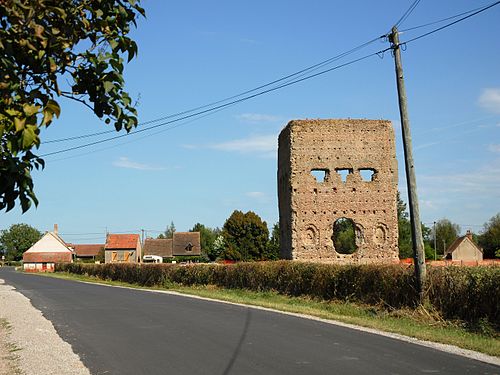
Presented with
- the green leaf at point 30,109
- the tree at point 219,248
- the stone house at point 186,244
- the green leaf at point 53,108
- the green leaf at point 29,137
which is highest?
the stone house at point 186,244

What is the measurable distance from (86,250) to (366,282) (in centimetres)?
Result: 14171

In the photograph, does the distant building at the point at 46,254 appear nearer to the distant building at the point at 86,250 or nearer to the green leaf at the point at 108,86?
the distant building at the point at 86,250

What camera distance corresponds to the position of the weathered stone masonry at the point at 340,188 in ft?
111

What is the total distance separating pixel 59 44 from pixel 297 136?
102 ft

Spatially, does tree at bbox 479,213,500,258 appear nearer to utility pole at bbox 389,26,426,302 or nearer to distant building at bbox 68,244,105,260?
utility pole at bbox 389,26,426,302

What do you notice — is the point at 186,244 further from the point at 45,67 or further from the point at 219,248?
the point at 45,67

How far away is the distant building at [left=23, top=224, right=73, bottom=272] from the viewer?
10839 cm

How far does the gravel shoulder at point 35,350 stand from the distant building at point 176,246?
8299 centimetres

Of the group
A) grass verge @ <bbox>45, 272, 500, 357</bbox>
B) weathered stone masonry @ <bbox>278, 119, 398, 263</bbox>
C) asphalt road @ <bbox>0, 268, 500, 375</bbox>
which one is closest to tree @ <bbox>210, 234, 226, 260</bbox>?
weathered stone masonry @ <bbox>278, 119, 398, 263</bbox>

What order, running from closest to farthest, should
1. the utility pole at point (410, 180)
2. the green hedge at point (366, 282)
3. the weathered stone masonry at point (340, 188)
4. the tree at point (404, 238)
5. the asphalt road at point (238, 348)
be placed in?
the asphalt road at point (238, 348)
the green hedge at point (366, 282)
the utility pole at point (410, 180)
the weathered stone masonry at point (340, 188)
the tree at point (404, 238)

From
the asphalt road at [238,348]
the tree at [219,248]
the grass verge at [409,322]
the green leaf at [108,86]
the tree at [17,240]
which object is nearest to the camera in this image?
the green leaf at [108,86]

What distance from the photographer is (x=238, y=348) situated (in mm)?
11430

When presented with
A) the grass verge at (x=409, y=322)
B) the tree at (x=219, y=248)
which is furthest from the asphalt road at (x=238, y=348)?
the tree at (x=219, y=248)

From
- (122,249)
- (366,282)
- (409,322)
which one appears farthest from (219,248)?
(409,322)
